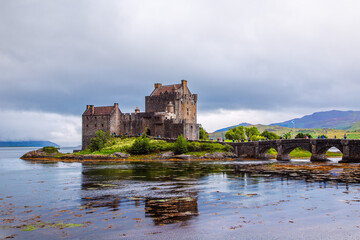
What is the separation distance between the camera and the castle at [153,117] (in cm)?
8606

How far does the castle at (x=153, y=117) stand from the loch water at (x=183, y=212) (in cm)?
5684

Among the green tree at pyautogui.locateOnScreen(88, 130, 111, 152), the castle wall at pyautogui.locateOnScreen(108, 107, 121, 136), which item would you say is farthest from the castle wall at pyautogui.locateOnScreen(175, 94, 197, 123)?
the green tree at pyautogui.locateOnScreen(88, 130, 111, 152)

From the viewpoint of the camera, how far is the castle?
8606 centimetres

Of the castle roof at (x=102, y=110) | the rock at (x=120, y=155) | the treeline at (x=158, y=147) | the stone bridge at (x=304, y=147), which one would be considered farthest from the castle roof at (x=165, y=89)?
the rock at (x=120, y=155)

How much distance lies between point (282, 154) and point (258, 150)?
6350mm

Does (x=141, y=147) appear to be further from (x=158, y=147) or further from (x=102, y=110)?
(x=102, y=110)

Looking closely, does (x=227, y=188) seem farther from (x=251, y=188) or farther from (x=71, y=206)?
(x=71, y=206)

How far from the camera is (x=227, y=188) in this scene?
92.0 ft

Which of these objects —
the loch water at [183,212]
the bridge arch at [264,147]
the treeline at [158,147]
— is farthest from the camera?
the treeline at [158,147]

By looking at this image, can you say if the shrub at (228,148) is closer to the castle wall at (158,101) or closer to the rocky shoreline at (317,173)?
the castle wall at (158,101)

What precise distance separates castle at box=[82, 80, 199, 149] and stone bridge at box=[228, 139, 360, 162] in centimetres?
1502

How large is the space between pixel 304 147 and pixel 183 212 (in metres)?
52.3

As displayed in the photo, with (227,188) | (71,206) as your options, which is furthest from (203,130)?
(71,206)

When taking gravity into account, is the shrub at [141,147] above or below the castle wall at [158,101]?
below
